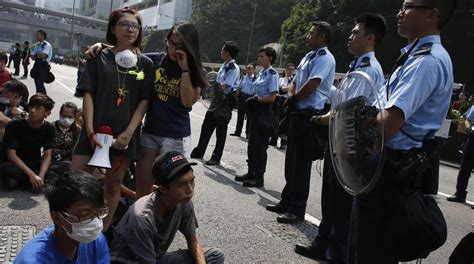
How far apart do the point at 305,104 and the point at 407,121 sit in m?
2.35

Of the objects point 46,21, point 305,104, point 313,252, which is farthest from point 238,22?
point 46,21

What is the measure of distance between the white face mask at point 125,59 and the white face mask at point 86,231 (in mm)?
1464

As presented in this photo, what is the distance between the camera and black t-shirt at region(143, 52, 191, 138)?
11.4ft

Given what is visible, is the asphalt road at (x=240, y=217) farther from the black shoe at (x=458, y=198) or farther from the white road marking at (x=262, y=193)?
the black shoe at (x=458, y=198)

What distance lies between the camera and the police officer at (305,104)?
4516 mm

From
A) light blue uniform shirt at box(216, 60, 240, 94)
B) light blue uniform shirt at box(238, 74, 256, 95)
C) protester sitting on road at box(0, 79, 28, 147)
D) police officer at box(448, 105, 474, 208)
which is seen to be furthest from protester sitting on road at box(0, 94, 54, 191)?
police officer at box(448, 105, 474, 208)

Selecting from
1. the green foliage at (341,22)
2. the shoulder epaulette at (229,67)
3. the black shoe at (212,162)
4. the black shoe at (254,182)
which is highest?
the green foliage at (341,22)

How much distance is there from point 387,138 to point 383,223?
0.42 metres

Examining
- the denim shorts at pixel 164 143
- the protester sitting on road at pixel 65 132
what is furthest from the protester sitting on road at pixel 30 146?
the denim shorts at pixel 164 143

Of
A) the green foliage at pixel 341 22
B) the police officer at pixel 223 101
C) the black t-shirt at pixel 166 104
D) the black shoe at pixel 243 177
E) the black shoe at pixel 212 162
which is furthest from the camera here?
the green foliage at pixel 341 22

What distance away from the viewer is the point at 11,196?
480 cm

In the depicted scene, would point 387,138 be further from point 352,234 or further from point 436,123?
point 352,234

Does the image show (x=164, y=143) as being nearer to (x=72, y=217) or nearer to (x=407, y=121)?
(x=72, y=217)

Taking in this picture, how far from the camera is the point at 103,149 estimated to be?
328cm
